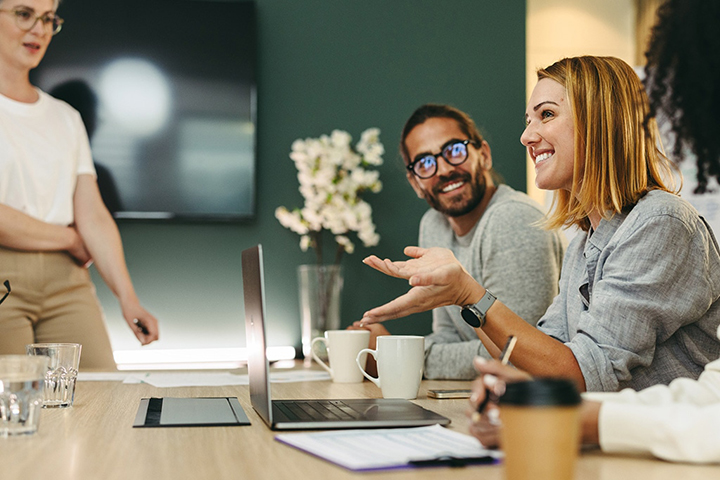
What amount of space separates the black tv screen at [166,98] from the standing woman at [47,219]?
9 centimetres

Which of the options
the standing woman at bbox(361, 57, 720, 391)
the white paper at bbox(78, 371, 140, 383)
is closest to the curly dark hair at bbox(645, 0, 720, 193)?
the standing woman at bbox(361, 57, 720, 391)

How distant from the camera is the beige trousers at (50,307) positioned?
2236 millimetres

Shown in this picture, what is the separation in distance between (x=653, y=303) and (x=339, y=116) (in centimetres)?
203

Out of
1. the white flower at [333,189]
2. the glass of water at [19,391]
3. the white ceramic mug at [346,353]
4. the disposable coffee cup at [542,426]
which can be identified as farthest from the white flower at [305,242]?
the disposable coffee cup at [542,426]

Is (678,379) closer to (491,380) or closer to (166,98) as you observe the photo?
(491,380)

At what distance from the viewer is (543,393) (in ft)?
1.73

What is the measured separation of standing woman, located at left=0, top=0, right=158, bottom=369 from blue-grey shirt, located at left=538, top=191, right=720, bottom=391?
5.79 feet

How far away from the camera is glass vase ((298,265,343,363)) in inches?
103

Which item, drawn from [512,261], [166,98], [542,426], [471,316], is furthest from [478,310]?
[166,98]

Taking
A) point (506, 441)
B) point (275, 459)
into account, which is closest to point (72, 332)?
point (275, 459)

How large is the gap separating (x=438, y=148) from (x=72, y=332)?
1.40 m

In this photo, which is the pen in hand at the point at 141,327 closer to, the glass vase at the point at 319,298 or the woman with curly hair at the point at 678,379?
the glass vase at the point at 319,298

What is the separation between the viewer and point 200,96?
2850mm

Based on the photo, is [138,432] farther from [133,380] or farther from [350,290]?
[350,290]
